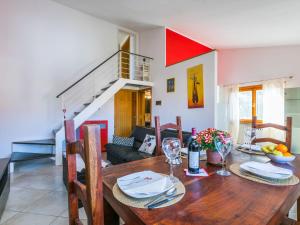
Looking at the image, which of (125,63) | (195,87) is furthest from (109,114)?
(195,87)

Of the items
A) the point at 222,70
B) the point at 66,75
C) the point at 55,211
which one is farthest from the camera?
the point at 222,70

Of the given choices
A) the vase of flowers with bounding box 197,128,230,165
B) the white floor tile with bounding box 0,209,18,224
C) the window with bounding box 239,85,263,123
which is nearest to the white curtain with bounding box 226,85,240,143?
the window with bounding box 239,85,263,123

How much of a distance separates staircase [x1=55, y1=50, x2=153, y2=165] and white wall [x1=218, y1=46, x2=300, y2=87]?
2462mm

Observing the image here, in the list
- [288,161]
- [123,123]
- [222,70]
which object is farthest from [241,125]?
[288,161]

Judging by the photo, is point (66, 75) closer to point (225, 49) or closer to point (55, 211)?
point (55, 211)

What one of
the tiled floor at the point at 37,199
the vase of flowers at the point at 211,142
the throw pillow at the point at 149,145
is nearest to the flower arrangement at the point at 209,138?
the vase of flowers at the point at 211,142

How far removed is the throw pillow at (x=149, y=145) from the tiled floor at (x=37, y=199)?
60.7 inches

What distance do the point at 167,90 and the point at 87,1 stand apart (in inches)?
120

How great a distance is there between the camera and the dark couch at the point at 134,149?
3186 mm

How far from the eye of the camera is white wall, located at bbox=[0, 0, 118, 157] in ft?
12.8

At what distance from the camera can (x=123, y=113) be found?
238 inches

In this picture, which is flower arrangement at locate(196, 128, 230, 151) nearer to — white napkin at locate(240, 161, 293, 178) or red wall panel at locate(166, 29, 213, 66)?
white napkin at locate(240, 161, 293, 178)

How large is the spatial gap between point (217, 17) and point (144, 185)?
4442 mm

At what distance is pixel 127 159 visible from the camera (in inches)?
125
